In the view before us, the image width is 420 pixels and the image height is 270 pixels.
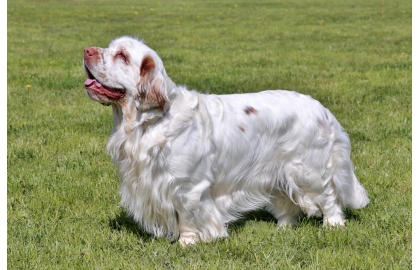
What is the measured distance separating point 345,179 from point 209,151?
115 centimetres

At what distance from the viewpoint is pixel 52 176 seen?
5.43 metres

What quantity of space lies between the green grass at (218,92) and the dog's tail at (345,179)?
0.49 ft

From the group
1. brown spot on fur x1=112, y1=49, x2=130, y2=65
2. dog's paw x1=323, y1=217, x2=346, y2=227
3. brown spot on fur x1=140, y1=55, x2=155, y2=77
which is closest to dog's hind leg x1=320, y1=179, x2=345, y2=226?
dog's paw x1=323, y1=217, x2=346, y2=227

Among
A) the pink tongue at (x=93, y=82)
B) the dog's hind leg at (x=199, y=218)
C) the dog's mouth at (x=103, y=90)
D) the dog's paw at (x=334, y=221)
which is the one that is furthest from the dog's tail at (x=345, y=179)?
the pink tongue at (x=93, y=82)

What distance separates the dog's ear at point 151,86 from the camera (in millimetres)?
3701

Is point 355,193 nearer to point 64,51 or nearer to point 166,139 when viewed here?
point 166,139

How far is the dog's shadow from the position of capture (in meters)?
4.37

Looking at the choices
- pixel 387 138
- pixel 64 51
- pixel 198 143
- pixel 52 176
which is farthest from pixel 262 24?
pixel 198 143

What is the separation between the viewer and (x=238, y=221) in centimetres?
462

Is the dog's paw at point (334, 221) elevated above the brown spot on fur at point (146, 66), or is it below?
below

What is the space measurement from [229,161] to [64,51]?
9.05m

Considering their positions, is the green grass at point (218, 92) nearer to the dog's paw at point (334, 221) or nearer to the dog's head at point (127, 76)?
the dog's paw at point (334, 221)

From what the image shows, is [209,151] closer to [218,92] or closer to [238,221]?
[238,221]

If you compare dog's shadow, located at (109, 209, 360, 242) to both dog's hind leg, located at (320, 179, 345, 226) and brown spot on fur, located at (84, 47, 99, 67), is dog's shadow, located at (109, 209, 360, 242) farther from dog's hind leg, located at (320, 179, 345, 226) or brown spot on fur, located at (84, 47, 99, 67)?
brown spot on fur, located at (84, 47, 99, 67)
